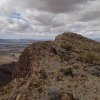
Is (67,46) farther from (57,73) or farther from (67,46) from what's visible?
(57,73)

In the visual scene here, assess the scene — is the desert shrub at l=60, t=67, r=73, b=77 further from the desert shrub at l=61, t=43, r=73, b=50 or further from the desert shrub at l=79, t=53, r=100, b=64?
the desert shrub at l=61, t=43, r=73, b=50

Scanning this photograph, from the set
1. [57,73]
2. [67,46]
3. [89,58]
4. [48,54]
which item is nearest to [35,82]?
[57,73]

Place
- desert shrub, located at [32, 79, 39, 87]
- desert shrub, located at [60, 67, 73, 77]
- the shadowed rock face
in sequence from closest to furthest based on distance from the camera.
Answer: desert shrub, located at [32, 79, 39, 87] < desert shrub, located at [60, 67, 73, 77] < the shadowed rock face

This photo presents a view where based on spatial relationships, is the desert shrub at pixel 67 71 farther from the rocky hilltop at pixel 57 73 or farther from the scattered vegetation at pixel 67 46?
the scattered vegetation at pixel 67 46

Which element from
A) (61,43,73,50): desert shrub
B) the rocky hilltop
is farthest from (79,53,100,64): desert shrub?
(61,43,73,50): desert shrub

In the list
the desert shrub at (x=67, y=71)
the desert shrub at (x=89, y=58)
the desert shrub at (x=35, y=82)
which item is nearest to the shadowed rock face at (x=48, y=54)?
the desert shrub at (x=89, y=58)

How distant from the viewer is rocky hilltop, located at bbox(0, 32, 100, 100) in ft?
63.7

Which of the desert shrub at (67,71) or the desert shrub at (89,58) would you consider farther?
the desert shrub at (89,58)

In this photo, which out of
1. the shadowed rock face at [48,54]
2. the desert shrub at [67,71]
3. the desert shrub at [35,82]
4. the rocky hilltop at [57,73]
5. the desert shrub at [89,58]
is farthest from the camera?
the desert shrub at [89,58]

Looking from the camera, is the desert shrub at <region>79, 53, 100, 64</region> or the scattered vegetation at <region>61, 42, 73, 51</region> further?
the scattered vegetation at <region>61, 42, 73, 51</region>

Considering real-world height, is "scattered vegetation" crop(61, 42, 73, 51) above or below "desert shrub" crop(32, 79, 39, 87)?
above

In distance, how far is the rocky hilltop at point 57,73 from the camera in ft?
63.7

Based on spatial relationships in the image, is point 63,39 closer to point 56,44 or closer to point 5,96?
point 56,44

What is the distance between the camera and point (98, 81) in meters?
21.8
